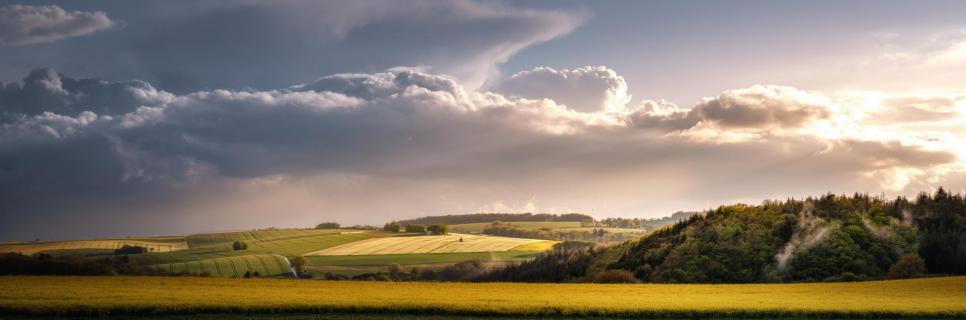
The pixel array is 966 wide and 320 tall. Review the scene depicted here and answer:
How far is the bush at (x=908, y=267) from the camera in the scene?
7169 cm

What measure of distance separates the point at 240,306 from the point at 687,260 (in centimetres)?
5828

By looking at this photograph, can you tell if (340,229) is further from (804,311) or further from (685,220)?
(804,311)

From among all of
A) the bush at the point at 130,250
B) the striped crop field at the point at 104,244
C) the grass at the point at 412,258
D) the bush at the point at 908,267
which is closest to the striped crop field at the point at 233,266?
the grass at the point at 412,258

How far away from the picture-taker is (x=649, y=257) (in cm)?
8888

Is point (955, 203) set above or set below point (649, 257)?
above

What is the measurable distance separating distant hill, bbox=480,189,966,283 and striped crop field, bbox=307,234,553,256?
45.9m

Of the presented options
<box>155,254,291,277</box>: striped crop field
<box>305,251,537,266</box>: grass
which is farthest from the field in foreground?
<box>305,251,537,266</box>: grass

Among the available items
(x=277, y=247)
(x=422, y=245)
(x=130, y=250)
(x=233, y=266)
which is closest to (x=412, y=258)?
(x=422, y=245)

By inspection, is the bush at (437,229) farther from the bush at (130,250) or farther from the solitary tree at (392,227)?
the bush at (130,250)

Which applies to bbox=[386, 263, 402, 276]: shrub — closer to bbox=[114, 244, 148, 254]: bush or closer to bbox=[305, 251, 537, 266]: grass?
bbox=[305, 251, 537, 266]: grass

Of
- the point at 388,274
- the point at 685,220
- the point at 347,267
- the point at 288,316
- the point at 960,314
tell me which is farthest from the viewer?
the point at 347,267

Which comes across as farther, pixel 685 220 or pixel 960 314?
pixel 685 220

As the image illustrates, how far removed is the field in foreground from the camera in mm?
37875

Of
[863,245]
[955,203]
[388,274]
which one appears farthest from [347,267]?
[955,203]
